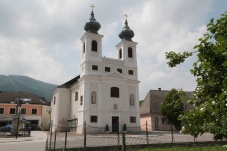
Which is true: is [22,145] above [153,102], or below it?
below

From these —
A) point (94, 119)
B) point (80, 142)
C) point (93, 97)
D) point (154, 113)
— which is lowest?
point (80, 142)

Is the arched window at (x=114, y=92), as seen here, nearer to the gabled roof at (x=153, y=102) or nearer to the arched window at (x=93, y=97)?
the arched window at (x=93, y=97)

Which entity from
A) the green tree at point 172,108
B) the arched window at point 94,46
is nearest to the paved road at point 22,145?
the arched window at point 94,46

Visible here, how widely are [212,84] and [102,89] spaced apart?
102 feet

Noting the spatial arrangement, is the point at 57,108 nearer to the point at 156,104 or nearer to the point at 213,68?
the point at 156,104

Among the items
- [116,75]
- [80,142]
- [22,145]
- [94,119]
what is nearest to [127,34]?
[116,75]

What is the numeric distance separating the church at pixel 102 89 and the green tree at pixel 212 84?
95.0 ft

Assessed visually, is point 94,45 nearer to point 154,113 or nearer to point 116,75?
point 116,75

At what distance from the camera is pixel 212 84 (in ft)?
10.8

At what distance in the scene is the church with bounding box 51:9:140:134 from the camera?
108 feet

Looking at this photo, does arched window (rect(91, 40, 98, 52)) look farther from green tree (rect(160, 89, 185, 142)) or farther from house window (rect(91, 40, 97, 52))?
green tree (rect(160, 89, 185, 142))

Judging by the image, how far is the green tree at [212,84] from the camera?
2.98 m

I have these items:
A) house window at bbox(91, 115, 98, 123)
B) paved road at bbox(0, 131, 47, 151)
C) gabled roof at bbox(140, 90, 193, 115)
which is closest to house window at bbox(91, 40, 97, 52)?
house window at bbox(91, 115, 98, 123)

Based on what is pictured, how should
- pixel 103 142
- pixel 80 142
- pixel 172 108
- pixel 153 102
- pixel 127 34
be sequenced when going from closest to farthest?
pixel 103 142
pixel 80 142
pixel 172 108
pixel 127 34
pixel 153 102
